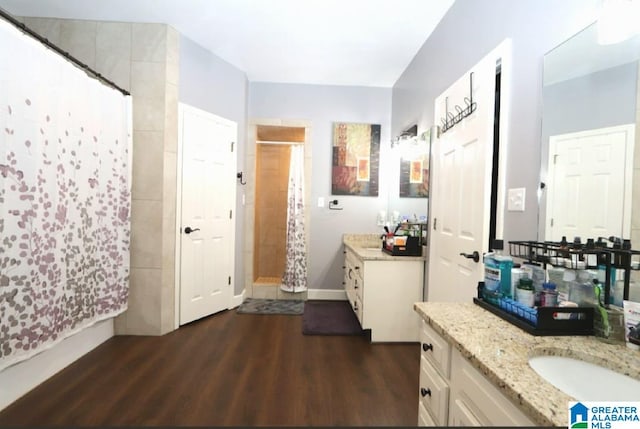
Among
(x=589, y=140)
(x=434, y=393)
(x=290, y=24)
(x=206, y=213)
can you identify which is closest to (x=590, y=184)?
(x=589, y=140)

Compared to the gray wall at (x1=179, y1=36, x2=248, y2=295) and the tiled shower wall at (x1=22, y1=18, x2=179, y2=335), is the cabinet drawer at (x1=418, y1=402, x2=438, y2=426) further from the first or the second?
the gray wall at (x1=179, y1=36, x2=248, y2=295)

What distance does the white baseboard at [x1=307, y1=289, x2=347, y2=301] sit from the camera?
3682 millimetres

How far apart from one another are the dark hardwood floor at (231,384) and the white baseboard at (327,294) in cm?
107

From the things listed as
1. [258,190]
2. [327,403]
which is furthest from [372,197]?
[327,403]

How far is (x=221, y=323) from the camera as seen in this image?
2.87m

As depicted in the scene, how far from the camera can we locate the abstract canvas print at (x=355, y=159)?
3.64 meters

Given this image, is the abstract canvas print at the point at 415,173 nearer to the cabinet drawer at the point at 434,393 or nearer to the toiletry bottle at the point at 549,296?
the toiletry bottle at the point at 549,296

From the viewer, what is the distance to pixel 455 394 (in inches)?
35.2

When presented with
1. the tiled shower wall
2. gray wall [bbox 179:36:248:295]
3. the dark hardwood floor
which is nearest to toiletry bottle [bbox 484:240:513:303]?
the dark hardwood floor

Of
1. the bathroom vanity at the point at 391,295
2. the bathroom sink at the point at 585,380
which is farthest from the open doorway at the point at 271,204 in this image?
the bathroom sink at the point at 585,380

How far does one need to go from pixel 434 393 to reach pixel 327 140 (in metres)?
3.10

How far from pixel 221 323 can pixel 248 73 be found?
2847 mm

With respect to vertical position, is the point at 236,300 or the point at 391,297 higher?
the point at 391,297

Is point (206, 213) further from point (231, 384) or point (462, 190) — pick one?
point (462, 190)
